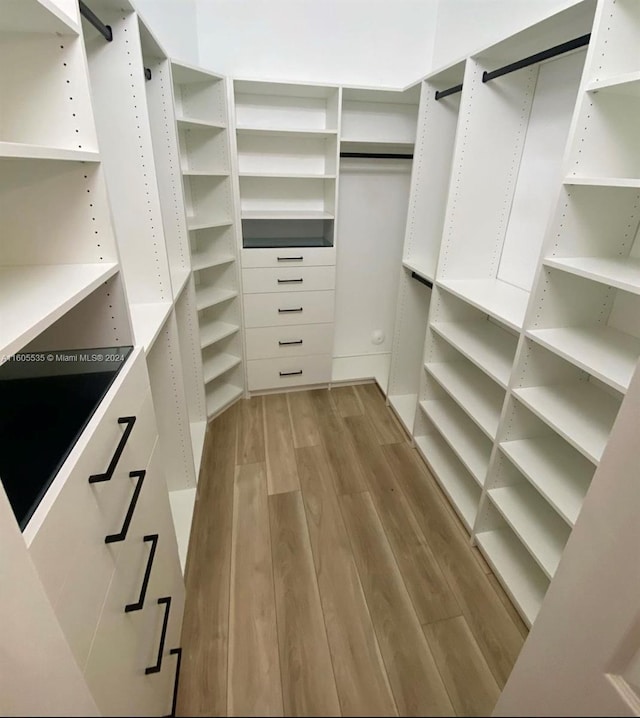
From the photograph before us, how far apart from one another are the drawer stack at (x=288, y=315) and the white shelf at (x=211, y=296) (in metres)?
0.11

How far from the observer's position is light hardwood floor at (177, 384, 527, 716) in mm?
1266

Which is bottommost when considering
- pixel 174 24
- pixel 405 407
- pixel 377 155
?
pixel 405 407

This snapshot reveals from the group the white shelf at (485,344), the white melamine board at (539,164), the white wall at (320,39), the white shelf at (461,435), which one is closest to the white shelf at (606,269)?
the white melamine board at (539,164)

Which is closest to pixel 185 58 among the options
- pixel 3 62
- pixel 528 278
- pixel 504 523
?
pixel 3 62

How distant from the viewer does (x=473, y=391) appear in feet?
6.52

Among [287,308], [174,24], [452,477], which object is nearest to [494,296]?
[452,477]

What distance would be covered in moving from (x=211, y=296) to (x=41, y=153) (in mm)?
1795

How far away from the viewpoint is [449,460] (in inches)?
88.6

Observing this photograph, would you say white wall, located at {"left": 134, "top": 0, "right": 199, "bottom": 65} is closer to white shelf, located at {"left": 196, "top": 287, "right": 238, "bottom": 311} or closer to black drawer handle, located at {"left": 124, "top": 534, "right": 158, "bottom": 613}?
white shelf, located at {"left": 196, "top": 287, "right": 238, "bottom": 311}

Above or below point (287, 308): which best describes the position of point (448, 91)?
above

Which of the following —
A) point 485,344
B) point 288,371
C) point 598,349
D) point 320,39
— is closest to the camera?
point 598,349

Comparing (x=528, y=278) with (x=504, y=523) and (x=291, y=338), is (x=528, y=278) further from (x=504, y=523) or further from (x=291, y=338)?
(x=291, y=338)

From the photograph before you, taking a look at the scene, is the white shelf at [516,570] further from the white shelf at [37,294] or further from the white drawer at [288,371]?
the white shelf at [37,294]

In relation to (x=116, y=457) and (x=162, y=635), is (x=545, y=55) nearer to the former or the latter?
(x=116, y=457)
